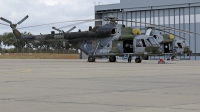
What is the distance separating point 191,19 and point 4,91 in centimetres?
6079

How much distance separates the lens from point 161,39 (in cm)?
5034

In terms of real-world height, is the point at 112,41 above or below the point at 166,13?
below

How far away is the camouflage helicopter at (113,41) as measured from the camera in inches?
1662

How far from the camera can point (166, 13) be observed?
73438mm

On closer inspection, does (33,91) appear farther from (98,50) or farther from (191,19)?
(191,19)

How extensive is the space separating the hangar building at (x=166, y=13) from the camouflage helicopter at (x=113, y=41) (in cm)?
2066

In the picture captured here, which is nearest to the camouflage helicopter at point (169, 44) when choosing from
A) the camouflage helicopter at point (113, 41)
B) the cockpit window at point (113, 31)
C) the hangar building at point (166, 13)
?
the camouflage helicopter at point (113, 41)

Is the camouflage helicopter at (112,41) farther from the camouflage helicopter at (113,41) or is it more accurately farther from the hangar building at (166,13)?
the hangar building at (166,13)

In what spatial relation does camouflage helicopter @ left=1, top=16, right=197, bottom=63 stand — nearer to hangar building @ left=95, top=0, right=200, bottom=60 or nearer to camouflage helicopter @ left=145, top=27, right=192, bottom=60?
camouflage helicopter @ left=145, top=27, right=192, bottom=60

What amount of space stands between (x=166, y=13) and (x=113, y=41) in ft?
102

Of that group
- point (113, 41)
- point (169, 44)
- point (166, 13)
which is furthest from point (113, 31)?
point (166, 13)

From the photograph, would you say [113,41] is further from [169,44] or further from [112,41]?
[169,44]

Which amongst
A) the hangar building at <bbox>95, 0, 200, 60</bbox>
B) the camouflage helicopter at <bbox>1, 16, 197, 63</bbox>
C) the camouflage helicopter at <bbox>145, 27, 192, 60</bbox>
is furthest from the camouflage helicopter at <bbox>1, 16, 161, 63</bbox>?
the hangar building at <bbox>95, 0, 200, 60</bbox>

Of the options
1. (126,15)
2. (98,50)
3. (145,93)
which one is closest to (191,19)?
(126,15)
